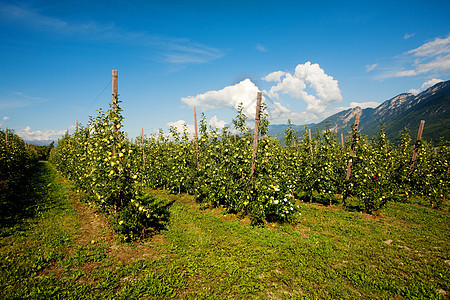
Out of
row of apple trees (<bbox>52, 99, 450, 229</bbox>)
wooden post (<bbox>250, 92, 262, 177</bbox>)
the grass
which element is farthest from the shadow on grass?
wooden post (<bbox>250, 92, 262, 177</bbox>)

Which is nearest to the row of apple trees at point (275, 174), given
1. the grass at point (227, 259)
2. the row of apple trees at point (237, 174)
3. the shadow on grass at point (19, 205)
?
the row of apple trees at point (237, 174)

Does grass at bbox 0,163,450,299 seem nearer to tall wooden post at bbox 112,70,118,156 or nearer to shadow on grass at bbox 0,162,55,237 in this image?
shadow on grass at bbox 0,162,55,237

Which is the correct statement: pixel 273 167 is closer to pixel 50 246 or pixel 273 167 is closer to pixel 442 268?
pixel 442 268

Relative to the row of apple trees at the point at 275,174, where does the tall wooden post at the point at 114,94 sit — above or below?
above

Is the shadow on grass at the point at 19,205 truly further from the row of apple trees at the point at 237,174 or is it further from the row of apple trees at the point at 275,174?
the row of apple trees at the point at 275,174

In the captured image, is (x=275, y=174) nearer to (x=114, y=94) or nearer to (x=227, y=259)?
(x=227, y=259)

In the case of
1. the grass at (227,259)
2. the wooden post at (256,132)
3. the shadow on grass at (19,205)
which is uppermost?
the wooden post at (256,132)

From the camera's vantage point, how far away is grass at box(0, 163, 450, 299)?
4.25m

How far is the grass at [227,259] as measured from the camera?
425 centimetres

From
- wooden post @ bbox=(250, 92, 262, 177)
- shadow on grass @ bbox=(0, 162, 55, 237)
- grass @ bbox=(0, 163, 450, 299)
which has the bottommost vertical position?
grass @ bbox=(0, 163, 450, 299)

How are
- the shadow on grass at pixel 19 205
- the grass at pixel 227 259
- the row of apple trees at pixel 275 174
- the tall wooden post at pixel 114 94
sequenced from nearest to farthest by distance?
the grass at pixel 227 259 < the tall wooden post at pixel 114 94 < the shadow on grass at pixel 19 205 < the row of apple trees at pixel 275 174

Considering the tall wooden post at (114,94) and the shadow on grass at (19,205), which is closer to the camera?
the tall wooden post at (114,94)

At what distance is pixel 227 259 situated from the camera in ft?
18.0

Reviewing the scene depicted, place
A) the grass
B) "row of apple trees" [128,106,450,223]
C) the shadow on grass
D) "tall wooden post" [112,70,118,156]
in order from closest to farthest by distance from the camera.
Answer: the grass → "tall wooden post" [112,70,118,156] → the shadow on grass → "row of apple trees" [128,106,450,223]
